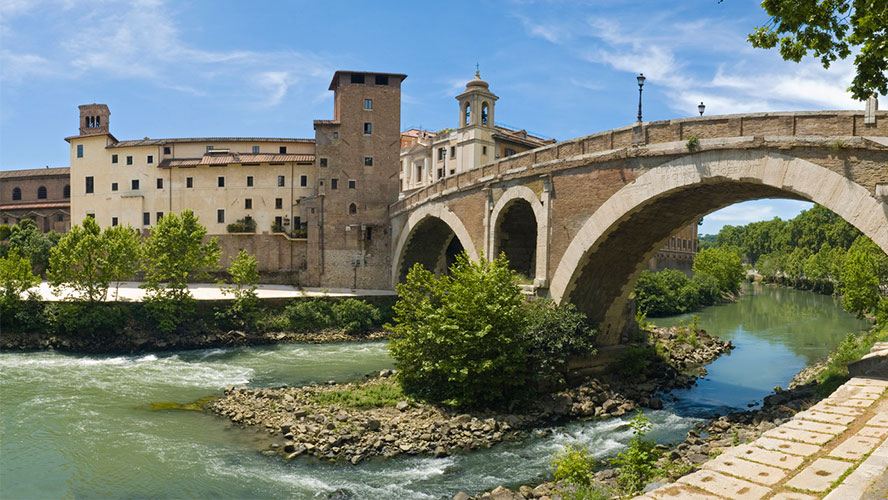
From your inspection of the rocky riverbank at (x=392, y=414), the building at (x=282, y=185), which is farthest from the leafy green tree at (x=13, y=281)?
the rocky riverbank at (x=392, y=414)

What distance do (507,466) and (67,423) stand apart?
40.9ft

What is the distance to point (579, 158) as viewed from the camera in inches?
762

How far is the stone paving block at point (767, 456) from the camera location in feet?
22.6

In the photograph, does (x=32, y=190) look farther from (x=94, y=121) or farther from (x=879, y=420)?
(x=879, y=420)

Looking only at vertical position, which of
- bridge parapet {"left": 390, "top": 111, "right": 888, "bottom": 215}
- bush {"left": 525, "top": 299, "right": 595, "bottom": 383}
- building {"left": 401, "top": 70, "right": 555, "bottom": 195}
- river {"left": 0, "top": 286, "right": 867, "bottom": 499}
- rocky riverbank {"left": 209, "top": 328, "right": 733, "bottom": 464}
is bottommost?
river {"left": 0, "top": 286, "right": 867, "bottom": 499}

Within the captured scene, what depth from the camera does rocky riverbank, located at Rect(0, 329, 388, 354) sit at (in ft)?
92.0

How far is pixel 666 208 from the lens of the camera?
59.7 ft

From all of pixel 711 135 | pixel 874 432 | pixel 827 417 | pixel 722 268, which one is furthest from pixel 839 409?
pixel 722 268

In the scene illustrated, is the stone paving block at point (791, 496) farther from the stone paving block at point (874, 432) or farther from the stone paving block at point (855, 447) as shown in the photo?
the stone paving block at point (874, 432)

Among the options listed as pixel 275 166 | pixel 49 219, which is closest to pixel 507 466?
pixel 275 166

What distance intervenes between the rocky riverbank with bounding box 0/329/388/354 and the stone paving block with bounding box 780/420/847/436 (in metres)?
26.8

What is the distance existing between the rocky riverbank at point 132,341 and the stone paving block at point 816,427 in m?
26.8

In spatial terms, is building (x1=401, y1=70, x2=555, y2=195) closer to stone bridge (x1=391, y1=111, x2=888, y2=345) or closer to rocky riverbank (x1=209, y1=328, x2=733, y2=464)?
stone bridge (x1=391, y1=111, x2=888, y2=345)

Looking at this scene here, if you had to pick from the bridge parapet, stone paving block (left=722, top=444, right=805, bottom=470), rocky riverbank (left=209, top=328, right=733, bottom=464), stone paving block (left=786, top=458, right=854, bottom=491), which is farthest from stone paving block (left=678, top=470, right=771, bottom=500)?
the bridge parapet
